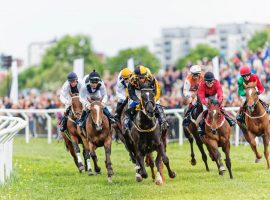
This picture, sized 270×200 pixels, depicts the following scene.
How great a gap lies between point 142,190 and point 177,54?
7321 inches

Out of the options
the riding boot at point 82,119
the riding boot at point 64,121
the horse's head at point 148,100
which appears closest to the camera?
the horse's head at point 148,100

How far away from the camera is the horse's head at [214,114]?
14845 mm

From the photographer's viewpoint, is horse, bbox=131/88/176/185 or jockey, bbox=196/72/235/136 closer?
horse, bbox=131/88/176/185

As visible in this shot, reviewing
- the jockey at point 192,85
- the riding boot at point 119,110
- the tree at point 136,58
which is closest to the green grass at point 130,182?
the riding boot at point 119,110

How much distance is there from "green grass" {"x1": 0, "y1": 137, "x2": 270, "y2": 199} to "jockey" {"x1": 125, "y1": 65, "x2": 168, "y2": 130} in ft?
3.68

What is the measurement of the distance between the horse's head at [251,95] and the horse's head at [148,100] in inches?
126

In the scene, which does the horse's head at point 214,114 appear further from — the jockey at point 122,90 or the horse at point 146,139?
the jockey at point 122,90

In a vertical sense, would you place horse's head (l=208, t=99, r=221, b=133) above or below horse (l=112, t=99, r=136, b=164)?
above

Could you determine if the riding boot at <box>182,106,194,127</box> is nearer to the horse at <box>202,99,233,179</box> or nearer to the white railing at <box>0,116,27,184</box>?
the horse at <box>202,99,233,179</box>

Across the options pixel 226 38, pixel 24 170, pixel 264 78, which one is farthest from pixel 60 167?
pixel 226 38

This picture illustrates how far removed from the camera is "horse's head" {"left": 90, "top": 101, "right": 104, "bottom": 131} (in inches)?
602

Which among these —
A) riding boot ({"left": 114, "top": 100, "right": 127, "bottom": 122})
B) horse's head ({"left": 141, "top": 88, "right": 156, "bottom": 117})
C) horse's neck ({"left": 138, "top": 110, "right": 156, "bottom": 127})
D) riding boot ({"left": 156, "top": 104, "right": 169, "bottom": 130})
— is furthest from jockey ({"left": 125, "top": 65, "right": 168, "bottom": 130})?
riding boot ({"left": 114, "top": 100, "right": 127, "bottom": 122})

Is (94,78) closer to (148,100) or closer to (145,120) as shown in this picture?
(145,120)

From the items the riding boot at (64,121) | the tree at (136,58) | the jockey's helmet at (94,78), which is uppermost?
the jockey's helmet at (94,78)
